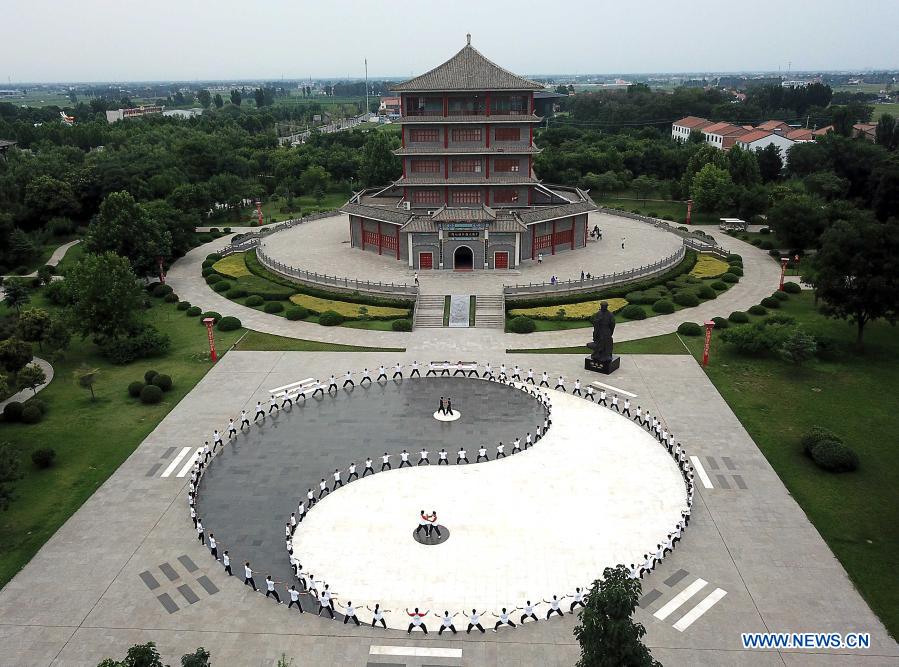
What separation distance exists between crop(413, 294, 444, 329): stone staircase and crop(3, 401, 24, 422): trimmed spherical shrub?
26137 mm

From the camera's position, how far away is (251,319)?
5394cm

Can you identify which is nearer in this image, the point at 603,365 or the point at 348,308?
the point at 603,365

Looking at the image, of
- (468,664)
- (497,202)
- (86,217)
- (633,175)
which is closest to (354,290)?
(497,202)

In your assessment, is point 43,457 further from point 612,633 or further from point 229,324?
point 612,633

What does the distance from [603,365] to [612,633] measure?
1094 inches

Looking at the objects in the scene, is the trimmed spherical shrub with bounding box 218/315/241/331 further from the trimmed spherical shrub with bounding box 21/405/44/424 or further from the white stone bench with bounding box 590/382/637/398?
the white stone bench with bounding box 590/382/637/398

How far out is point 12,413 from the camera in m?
37.5

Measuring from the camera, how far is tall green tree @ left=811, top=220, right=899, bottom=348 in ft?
137

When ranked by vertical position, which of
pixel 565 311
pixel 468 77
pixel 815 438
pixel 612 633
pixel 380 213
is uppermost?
pixel 468 77

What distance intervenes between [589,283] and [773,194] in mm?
36958

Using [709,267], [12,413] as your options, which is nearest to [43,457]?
[12,413]

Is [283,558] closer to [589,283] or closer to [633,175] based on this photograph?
[589,283]

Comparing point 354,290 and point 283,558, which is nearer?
point 283,558

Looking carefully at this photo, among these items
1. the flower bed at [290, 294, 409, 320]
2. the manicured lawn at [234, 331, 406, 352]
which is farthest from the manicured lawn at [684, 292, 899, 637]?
the manicured lawn at [234, 331, 406, 352]
